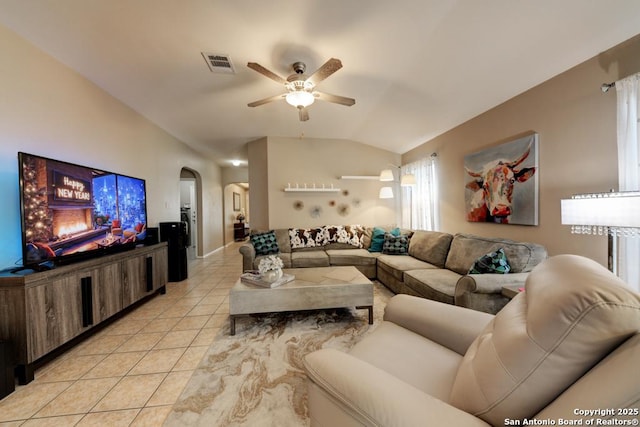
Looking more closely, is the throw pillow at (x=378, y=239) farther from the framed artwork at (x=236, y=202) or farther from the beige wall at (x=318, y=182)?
the framed artwork at (x=236, y=202)

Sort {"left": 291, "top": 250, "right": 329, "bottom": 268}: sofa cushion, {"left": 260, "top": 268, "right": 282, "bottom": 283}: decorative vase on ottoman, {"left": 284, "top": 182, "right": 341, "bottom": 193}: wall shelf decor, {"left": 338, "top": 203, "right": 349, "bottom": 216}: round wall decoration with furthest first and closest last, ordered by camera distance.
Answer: {"left": 338, "top": 203, "right": 349, "bottom": 216}: round wall decoration
{"left": 284, "top": 182, "right": 341, "bottom": 193}: wall shelf decor
{"left": 291, "top": 250, "right": 329, "bottom": 268}: sofa cushion
{"left": 260, "top": 268, "right": 282, "bottom": 283}: decorative vase on ottoman

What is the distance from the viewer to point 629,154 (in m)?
1.74

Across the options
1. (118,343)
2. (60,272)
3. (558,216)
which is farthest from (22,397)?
(558,216)

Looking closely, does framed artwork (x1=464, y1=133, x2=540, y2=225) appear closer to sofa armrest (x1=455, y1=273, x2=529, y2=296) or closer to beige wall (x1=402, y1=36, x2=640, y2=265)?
beige wall (x1=402, y1=36, x2=640, y2=265)

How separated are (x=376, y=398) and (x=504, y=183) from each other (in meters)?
2.93

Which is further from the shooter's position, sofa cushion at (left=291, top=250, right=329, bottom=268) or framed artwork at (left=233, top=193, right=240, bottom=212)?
framed artwork at (left=233, top=193, right=240, bottom=212)

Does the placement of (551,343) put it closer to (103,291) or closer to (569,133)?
(569,133)

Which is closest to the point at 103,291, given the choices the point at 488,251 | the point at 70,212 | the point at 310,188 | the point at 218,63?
the point at 70,212

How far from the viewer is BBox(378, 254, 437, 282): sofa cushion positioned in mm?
3141

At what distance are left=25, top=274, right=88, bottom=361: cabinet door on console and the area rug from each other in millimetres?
1170

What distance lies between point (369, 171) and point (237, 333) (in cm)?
396

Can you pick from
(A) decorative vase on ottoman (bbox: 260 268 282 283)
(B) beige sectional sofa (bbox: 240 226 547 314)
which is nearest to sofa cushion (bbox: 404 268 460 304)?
(B) beige sectional sofa (bbox: 240 226 547 314)
